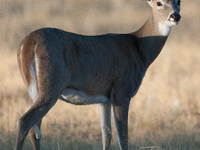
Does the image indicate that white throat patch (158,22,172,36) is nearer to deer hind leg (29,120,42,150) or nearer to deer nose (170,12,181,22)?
deer nose (170,12,181,22)

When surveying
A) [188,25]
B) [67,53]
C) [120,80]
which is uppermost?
[67,53]

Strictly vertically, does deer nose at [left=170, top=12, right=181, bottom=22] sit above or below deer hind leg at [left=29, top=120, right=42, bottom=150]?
above

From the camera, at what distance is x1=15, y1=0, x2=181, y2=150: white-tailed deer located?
4.24 meters

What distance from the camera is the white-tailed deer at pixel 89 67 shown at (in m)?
4.24

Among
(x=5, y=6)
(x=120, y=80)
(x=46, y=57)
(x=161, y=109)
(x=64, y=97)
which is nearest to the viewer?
(x=46, y=57)

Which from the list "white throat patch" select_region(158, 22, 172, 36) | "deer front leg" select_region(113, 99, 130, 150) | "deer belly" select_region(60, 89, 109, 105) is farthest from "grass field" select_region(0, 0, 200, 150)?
"white throat patch" select_region(158, 22, 172, 36)

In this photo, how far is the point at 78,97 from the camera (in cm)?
473

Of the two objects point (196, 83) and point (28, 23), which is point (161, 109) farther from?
point (28, 23)

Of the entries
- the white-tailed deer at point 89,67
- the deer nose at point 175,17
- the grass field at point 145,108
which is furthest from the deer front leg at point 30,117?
the deer nose at point 175,17

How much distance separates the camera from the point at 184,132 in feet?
19.4

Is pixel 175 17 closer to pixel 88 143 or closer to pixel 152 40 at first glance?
pixel 152 40

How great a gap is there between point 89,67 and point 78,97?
0.39 meters

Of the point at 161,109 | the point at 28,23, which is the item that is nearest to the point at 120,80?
the point at 161,109

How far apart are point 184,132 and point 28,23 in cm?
1231
